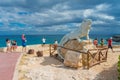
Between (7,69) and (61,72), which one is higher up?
(7,69)

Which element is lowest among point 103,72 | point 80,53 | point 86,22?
point 103,72

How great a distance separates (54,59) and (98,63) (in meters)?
4.56

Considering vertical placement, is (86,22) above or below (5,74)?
above

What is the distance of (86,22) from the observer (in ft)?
66.8

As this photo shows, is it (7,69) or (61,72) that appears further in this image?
(7,69)

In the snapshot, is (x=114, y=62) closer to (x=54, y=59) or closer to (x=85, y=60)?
(x=85, y=60)

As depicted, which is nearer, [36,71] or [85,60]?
[36,71]

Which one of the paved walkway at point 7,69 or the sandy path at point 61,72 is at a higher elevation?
the paved walkway at point 7,69

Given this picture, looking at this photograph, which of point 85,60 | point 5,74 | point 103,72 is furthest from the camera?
point 85,60

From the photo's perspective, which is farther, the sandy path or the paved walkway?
the sandy path

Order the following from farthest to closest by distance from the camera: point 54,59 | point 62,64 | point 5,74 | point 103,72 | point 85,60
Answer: point 54,59 → point 62,64 → point 85,60 → point 103,72 → point 5,74

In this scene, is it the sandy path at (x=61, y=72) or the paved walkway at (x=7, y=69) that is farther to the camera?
the sandy path at (x=61, y=72)

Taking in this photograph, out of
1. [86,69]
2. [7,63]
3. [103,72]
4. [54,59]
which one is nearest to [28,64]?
[7,63]

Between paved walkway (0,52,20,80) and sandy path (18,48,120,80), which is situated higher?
paved walkway (0,52,20,80)
